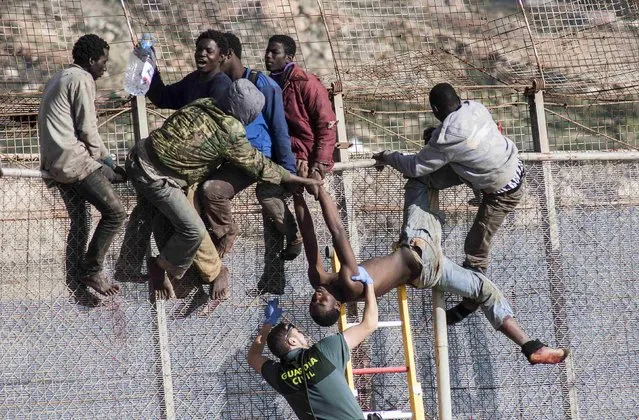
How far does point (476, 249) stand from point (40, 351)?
3.02 meters

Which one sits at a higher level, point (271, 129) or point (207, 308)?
point (271, 129)

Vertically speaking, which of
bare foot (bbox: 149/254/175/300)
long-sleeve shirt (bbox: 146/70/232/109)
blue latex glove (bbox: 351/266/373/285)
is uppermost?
long-sleeve shirt (bbox: 146/70/232/109)

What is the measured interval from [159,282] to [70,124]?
Answer: 4.16 feet

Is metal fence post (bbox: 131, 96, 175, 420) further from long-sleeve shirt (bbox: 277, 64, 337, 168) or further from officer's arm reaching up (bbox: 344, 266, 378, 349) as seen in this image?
officer's arm reaching up (bbox: 344, 266, 378, 349)

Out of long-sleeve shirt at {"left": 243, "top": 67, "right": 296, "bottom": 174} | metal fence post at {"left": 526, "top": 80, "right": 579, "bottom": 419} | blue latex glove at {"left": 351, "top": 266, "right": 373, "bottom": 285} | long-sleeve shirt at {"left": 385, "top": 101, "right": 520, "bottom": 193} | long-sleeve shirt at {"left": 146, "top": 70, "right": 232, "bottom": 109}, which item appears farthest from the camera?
metal fence post at {"left": 526, "top": 80, "right": 579, "bottom": 419}

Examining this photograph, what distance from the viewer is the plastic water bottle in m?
7.16

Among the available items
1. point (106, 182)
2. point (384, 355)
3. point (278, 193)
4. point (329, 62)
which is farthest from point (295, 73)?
point (329, 62)

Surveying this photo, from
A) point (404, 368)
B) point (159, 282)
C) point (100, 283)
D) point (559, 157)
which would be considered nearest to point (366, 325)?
point (404, 368)

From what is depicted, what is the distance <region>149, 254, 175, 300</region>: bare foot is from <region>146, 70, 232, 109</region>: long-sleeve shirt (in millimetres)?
1083

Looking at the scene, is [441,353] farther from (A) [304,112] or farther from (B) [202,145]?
(B) [202,145]

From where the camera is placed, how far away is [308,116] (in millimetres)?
7445

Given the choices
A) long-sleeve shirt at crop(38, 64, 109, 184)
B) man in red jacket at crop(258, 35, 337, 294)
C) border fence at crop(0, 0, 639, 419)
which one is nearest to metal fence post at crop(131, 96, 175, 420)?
border fence at crop(0, 0, 639, 419)

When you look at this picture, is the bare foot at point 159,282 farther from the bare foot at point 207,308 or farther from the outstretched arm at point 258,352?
the outstretched arm at point 258,352

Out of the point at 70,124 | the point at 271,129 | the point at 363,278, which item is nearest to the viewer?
the point at 363,278
